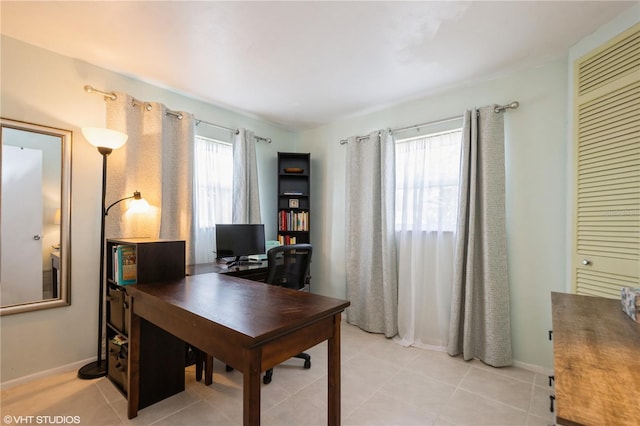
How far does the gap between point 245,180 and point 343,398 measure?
2.42 metres

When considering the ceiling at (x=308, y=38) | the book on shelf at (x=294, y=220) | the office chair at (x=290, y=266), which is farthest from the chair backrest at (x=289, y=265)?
the ceiling at (x=308, y=38)

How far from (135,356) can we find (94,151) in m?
1.75

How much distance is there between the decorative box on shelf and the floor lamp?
10.5ft

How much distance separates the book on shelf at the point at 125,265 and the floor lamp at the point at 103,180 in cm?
36

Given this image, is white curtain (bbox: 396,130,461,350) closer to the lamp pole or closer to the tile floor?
the tile floor

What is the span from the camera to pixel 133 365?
66.3 inches

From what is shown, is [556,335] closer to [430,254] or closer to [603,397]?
[603,397]

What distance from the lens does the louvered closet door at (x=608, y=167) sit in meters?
1.66

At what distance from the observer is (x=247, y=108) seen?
10.7 feet

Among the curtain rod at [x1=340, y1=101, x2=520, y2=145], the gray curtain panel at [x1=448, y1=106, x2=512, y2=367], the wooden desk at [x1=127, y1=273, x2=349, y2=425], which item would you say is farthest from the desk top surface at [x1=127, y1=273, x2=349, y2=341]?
the curtain rod at [x1=340, y1=101, x2=520, y2=145]

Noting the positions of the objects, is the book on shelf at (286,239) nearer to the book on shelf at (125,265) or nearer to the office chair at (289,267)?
the office chair at (289,267)

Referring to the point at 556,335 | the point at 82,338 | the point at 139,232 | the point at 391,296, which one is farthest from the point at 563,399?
the point at 82,338

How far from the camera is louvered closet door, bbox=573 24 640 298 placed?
1.66 metres

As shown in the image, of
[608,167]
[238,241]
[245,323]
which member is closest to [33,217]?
[238,241]
